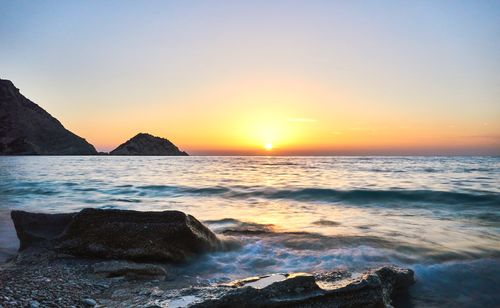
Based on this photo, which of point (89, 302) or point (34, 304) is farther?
point (89, 302)

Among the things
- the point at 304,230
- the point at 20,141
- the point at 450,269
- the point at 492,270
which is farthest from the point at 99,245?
the point at 20,141

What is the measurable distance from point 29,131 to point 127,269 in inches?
7450

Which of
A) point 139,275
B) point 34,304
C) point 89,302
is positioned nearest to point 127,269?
point 139,275

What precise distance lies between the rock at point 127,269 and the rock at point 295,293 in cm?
151

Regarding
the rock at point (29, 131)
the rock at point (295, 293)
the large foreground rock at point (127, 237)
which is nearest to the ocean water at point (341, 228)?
the large foreground rock at point (127, 237)

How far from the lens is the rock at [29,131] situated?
500 ft

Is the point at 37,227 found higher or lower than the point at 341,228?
higher

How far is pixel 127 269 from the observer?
5.27 metres

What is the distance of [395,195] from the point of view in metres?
17.3

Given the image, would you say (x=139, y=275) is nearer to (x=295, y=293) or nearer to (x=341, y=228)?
(x=295, y=293)

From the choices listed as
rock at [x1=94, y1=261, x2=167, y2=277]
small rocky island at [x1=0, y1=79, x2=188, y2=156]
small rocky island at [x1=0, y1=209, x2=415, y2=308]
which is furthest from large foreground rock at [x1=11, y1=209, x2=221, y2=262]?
small rocky island at [x1=0, y1=79, x2=188, y2=156]

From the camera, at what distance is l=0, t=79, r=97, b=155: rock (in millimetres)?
152500

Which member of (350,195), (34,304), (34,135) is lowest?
(350,195)

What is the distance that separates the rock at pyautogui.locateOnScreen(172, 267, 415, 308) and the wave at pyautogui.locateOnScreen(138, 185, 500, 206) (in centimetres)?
1229
